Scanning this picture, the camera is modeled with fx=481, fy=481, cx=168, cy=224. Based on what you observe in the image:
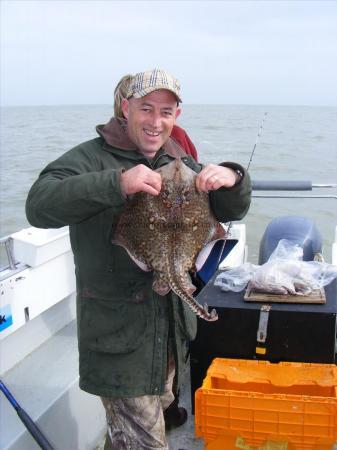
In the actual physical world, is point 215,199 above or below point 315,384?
above

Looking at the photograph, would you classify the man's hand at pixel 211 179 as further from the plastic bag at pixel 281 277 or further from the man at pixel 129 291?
the plastic bag at pixel 281 277

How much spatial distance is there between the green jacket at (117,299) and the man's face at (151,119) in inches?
2.1

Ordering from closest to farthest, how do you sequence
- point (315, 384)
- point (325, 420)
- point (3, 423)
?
point (325, 420) → point (315, 384) → point (3, 423)

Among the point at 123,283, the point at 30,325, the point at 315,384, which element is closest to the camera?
the point at 123,283

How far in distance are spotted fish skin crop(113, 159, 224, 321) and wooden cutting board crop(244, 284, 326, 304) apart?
48.0 inches

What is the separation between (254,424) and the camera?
254 cm

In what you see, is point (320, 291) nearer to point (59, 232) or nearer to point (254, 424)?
point (254, 424)

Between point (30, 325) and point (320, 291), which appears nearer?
point (320, 291)

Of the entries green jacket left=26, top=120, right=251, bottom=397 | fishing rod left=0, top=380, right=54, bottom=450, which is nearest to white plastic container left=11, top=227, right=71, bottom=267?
fishing rod left=0, top=380, right=54, bottom=450

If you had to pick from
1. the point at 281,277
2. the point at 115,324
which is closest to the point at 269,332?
the point at 281,277

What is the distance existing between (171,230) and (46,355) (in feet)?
7.35

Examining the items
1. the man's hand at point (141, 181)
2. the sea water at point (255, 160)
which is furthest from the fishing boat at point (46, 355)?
the sea water at point (255, 160)

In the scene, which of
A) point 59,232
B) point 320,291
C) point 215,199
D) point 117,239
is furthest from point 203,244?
point 59,232

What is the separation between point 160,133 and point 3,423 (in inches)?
79.2
